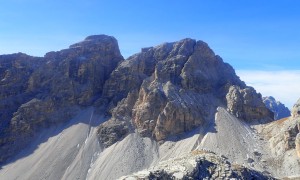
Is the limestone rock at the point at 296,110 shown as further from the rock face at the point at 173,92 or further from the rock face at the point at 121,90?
the rock face at the point at 173,92

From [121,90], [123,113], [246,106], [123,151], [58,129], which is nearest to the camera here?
[123,151]

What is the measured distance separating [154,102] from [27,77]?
1974 inches

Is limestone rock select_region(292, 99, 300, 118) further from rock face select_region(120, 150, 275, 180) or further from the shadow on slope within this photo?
rock face select_region(120, 150, 275, 180)

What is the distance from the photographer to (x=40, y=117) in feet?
424

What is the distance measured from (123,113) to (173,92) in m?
17.3

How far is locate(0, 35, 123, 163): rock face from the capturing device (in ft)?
416

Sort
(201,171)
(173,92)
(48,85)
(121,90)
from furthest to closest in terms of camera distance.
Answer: (48,85) → (121,90) → (173,92) → (201,171)

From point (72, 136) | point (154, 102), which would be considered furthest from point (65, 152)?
point (154, 102)

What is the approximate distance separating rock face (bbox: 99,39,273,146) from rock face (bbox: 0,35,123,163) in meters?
8.58

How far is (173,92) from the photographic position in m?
126

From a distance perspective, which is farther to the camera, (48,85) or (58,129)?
(48,85)

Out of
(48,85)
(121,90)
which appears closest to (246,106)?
(121,90)

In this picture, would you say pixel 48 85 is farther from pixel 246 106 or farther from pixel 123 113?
pixel 246 106

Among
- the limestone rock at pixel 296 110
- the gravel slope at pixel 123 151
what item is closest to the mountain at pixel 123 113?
the gravel slope at pixel 123 151
